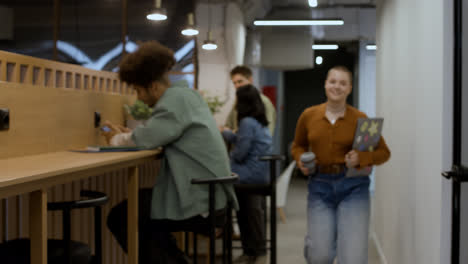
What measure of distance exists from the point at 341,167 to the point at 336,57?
9.93m

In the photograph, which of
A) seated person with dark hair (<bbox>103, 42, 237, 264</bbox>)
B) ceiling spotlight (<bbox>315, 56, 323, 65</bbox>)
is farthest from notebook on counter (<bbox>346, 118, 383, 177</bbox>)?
ceiling spotlight (<bbox>315, 56, 323, 65</bbox>)

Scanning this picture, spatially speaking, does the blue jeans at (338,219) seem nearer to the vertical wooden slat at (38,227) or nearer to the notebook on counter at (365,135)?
the notebook on counter at (365,135)

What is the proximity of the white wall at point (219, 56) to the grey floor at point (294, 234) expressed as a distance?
1.68 meters

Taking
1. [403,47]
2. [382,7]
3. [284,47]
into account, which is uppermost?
[284,47]

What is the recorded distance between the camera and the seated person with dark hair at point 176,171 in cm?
234

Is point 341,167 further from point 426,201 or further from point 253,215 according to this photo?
point 253,215

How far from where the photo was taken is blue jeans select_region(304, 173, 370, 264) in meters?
2.62

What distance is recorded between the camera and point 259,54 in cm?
923

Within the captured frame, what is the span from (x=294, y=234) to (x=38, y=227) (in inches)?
158

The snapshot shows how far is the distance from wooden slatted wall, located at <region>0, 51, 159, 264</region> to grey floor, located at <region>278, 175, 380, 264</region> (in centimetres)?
166

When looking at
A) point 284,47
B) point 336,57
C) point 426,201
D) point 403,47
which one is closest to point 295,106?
point 336,57

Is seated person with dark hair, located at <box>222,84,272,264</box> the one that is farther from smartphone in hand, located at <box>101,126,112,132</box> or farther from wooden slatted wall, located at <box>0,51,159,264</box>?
smartphone in hand, located at <box>101,126,112,132</box>

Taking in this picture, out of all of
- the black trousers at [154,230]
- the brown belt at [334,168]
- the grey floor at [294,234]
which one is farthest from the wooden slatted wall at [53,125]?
the grey floor at [294,234]

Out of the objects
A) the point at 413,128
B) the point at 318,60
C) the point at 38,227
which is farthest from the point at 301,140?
the point at 318,60
